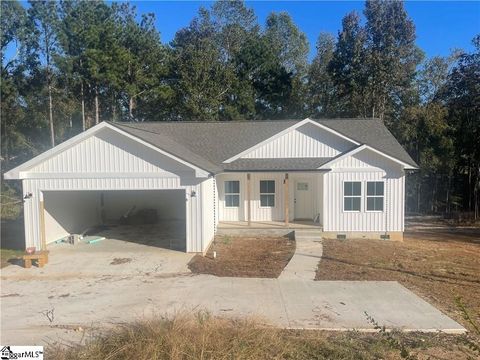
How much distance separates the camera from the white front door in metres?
19.4


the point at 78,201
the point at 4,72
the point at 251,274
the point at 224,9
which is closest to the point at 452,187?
the point at 251,274

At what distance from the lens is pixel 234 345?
5.95 meters

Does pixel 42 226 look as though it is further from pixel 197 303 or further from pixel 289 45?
pixel 289 45

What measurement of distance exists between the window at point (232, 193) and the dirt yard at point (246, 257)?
8.65ft

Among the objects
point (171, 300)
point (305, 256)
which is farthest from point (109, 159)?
point (305, 256)

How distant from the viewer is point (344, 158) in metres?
16.9

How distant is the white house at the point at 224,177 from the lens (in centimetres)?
1408

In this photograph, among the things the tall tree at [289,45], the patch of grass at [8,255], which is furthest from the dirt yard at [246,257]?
the tall tree at [289,45]

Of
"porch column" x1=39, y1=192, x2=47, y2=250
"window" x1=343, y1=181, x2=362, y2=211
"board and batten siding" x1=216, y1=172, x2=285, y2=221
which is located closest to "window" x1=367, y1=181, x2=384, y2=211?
"window" x1=343, y1=181, x2=362, y2=211

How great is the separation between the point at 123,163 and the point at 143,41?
24.0 meters

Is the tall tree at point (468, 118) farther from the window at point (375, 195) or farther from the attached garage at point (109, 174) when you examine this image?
the attached garage at point (109, 174)

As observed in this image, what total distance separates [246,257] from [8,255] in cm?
789

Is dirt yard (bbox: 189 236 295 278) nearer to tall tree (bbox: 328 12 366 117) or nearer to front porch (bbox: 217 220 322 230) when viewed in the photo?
front porch (bbox: 217 220 322 230)

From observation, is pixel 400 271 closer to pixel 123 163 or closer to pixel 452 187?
pixel 123 163
